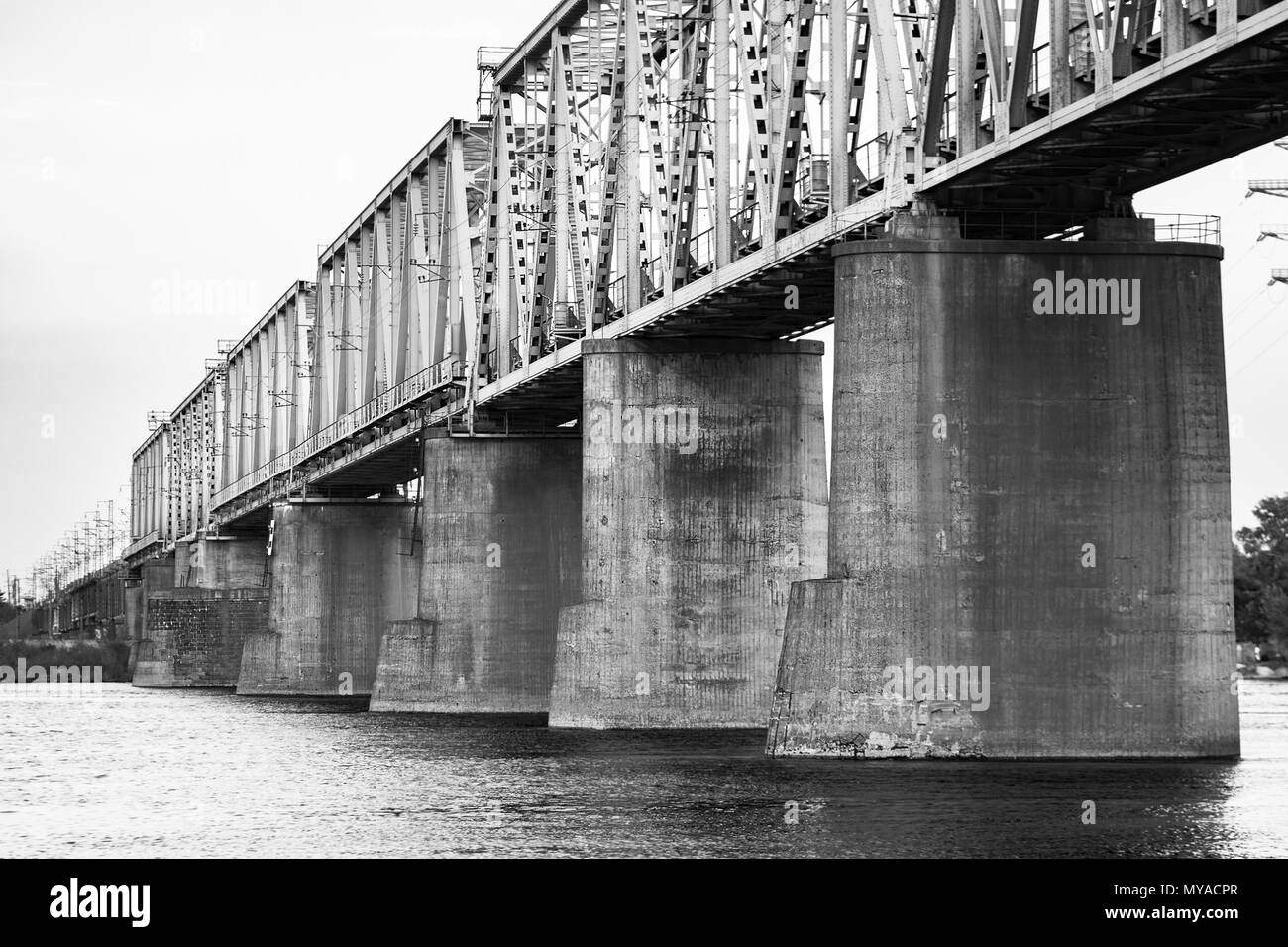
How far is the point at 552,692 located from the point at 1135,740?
21.5 metres

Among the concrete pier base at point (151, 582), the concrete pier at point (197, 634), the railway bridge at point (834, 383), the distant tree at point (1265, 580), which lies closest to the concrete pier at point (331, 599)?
the railway bridge at point (834, 383)

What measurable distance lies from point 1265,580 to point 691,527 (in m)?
129

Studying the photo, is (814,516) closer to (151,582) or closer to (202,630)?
(202,630)

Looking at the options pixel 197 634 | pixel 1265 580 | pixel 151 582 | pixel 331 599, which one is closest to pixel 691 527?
pixel 331 599

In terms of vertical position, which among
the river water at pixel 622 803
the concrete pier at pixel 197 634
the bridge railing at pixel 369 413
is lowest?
the river water at pixel 622 803

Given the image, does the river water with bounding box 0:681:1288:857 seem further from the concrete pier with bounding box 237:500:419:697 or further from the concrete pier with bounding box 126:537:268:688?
the concrete pier with bounding box 126:537:268:688

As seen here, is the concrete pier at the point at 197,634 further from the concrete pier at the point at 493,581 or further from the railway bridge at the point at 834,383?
the concrete pier at the point at 493,581

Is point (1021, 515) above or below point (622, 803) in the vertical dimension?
above

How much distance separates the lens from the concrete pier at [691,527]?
61.2 meters

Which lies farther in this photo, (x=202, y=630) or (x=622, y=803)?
(x=202, y=630)

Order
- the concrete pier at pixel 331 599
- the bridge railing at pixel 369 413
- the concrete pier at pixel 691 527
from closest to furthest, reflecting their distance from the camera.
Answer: the concrete pier at pixel 691 527 → the bridge railing at pixel 369 413 → the concrete pier at pixel 331 599

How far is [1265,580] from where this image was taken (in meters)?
181

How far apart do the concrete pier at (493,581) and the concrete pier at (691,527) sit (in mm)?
13830
